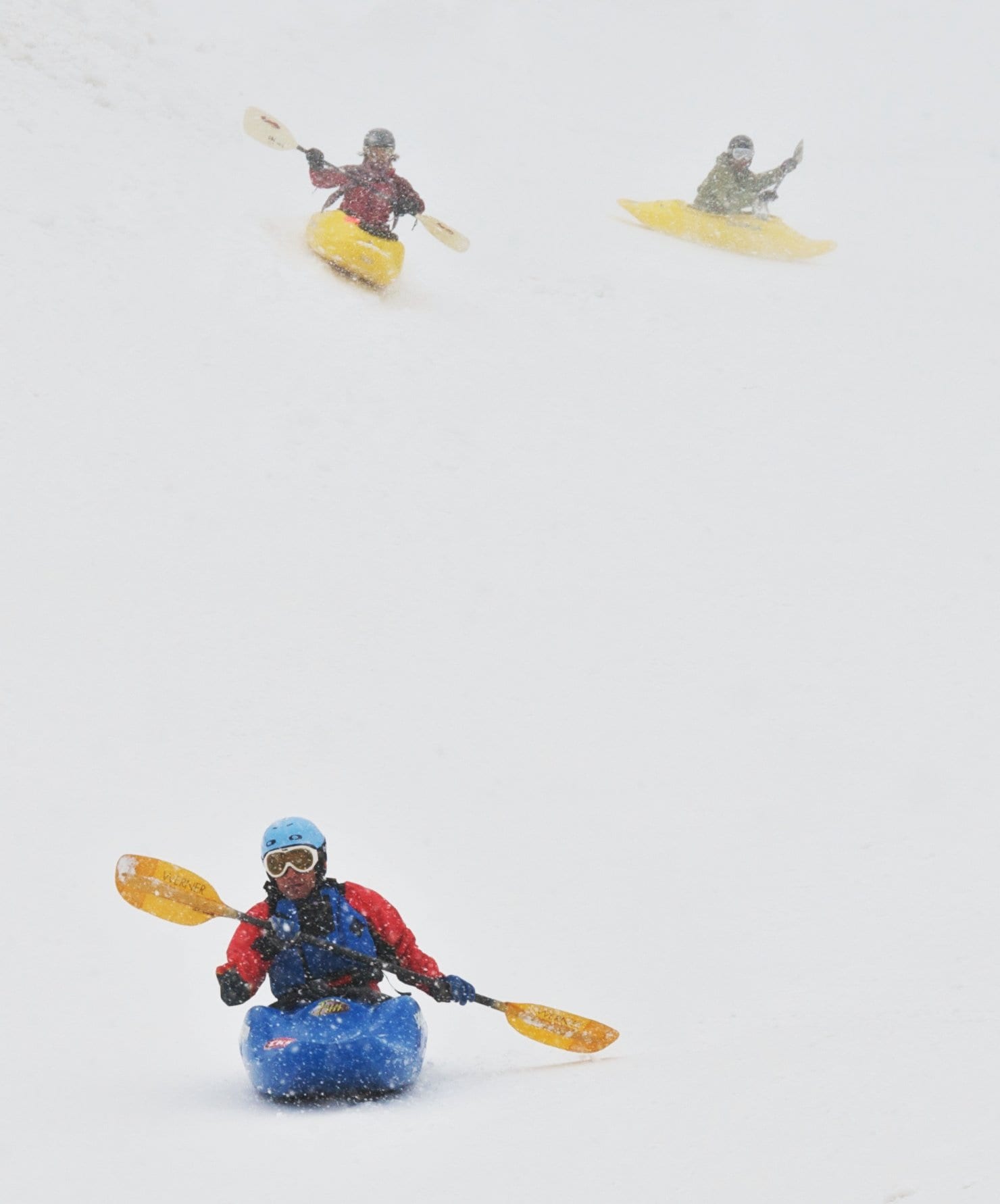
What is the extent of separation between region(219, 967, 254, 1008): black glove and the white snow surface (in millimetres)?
269

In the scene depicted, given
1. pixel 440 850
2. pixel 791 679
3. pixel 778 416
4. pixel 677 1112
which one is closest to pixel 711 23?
pixel 778 416

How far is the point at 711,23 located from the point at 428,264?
1440cm

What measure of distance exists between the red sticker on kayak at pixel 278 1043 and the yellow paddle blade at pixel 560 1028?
68 cm

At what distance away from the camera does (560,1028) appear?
157 inches

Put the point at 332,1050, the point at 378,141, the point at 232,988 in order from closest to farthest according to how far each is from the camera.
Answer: the point at 332,1050
the point at 232,988
the point at 378,141

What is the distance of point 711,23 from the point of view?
2353 centimetres

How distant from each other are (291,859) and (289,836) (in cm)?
8

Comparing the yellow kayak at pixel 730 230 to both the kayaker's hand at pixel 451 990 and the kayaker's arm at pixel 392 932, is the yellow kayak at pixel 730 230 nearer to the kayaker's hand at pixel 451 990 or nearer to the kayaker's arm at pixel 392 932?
the kayaker's arm at pixel 392 932

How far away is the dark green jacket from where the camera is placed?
13.8 meters

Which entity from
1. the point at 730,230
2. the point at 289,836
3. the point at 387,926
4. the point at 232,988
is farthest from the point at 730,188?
the point at 232,988

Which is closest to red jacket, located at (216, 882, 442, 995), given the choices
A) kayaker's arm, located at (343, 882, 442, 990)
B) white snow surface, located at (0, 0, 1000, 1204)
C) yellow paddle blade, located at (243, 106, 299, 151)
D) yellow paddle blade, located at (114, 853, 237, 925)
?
kayaker's arm, located at (343, 882, 442, 990)

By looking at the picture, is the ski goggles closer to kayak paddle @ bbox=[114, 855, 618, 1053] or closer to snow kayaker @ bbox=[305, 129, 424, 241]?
kayak paddle @ bbox=[114, 855, 618, 1053]

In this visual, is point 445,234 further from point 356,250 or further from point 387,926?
point 387,926

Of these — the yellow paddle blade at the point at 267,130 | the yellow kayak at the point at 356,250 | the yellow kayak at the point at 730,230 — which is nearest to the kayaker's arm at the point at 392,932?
the yellow kayak at the point at 356,250
